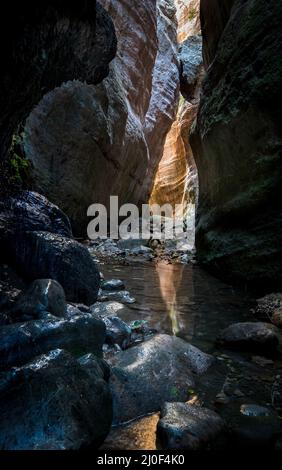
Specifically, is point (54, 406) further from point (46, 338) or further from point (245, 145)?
point (245, 145)

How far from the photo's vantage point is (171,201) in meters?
30.3

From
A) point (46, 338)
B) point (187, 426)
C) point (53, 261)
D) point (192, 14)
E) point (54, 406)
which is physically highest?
point (192, 14)

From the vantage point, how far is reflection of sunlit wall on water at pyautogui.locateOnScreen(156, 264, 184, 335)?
147 inches

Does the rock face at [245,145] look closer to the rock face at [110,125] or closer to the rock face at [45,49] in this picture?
the rock face at [45,49]

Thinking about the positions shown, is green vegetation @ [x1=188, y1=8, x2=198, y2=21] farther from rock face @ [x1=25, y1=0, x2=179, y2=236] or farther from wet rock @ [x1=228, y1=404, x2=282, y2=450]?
wet rock @ [x1=228, y1=404, x2=282, y2=450]

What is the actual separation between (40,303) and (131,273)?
179 inches

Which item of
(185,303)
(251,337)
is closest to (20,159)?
(185,303)

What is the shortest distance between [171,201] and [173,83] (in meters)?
11.2

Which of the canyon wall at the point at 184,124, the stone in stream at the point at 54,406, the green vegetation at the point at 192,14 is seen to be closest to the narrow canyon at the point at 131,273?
the stone in stream at the point at 54,406

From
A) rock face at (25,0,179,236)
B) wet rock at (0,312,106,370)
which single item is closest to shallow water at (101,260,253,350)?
wet rock at (0,312,106,370)

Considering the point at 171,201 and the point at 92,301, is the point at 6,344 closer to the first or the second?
the point at 92,301

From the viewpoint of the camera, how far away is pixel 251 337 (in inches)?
111

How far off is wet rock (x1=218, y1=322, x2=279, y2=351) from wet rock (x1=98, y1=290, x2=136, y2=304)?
173 centimetres
